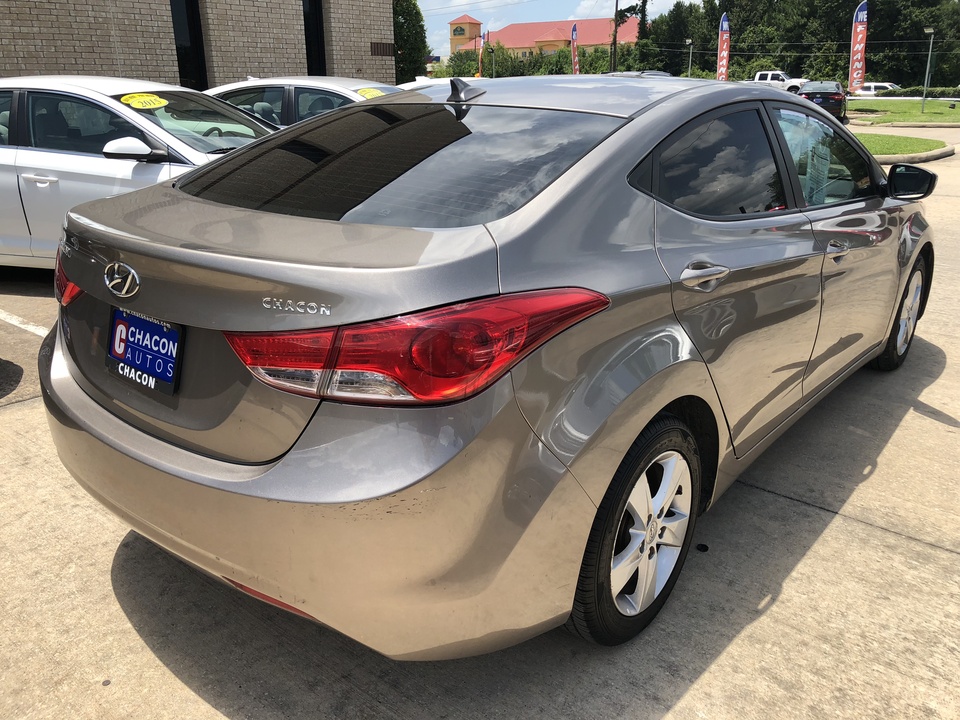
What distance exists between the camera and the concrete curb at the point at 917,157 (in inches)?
601

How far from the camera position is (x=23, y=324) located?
5.34 m

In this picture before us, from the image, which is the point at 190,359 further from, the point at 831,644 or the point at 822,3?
the point at 822,3

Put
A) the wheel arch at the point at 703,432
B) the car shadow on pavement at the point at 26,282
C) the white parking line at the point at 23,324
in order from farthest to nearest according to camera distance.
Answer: the car shadow on pavement at the point at 26,282, the white parking line at the point at 23,324, the wheel arch at the point at 703,432

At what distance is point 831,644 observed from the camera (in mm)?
2455

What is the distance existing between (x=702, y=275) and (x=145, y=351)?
1.55m

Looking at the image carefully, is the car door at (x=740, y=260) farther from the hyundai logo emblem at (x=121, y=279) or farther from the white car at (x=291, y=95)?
the white car at (x=291, y=95)

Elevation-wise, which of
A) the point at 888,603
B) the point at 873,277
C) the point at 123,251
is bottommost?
the point at 888,603

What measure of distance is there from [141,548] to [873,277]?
3.28m

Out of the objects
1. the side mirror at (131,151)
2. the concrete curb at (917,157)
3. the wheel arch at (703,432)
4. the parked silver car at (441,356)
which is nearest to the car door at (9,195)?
the side mirror at (131,151)

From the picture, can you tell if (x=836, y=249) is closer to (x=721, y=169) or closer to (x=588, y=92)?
(x=721, y=169)

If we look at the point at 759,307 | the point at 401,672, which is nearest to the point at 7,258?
the point at 401,672

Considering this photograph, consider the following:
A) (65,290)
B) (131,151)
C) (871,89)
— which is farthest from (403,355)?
(871,89)

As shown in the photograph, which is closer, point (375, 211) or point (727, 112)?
point (375, 211)

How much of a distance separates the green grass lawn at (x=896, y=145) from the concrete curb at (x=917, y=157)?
0.80 ft
